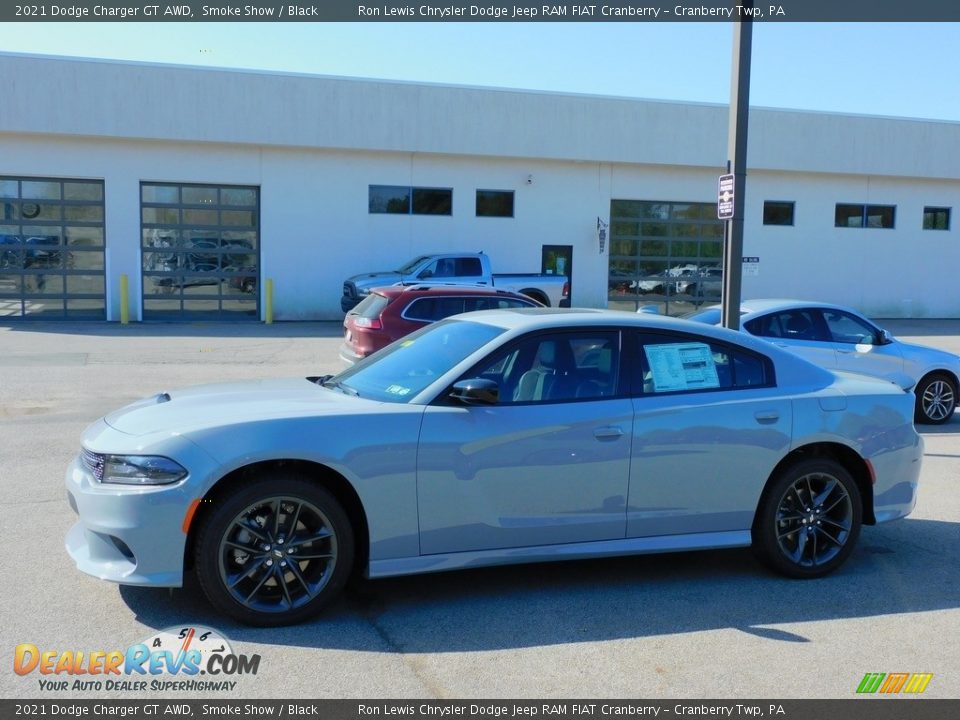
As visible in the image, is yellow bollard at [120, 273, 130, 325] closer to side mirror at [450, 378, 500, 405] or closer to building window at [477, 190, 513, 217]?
building window at [477, 190, 513, 217]

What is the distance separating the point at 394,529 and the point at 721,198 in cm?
678

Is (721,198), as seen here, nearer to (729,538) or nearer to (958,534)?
(958,534)

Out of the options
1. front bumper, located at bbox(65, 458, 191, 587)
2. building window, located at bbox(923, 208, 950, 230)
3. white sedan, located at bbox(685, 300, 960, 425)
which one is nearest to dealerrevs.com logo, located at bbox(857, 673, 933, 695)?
front bumper, located at bbox(65, 458, 191, 587)

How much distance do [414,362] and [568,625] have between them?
5.83 feet

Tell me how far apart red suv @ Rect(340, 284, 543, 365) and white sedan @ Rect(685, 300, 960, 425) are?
346 centimetres

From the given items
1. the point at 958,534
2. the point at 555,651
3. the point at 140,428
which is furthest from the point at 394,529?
the point at 958,534

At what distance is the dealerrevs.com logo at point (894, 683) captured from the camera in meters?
4.23

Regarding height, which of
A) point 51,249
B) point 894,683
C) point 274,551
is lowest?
point 894,683

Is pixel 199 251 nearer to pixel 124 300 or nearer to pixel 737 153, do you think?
pixel 124 300

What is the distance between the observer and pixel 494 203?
1081 inches

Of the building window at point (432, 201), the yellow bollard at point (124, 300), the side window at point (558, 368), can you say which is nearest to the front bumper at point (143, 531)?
the side window at point (558, 368)

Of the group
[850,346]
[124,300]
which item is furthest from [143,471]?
[124,300]

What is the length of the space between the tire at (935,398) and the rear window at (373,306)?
7098mm

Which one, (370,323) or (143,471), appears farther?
(370,323)
